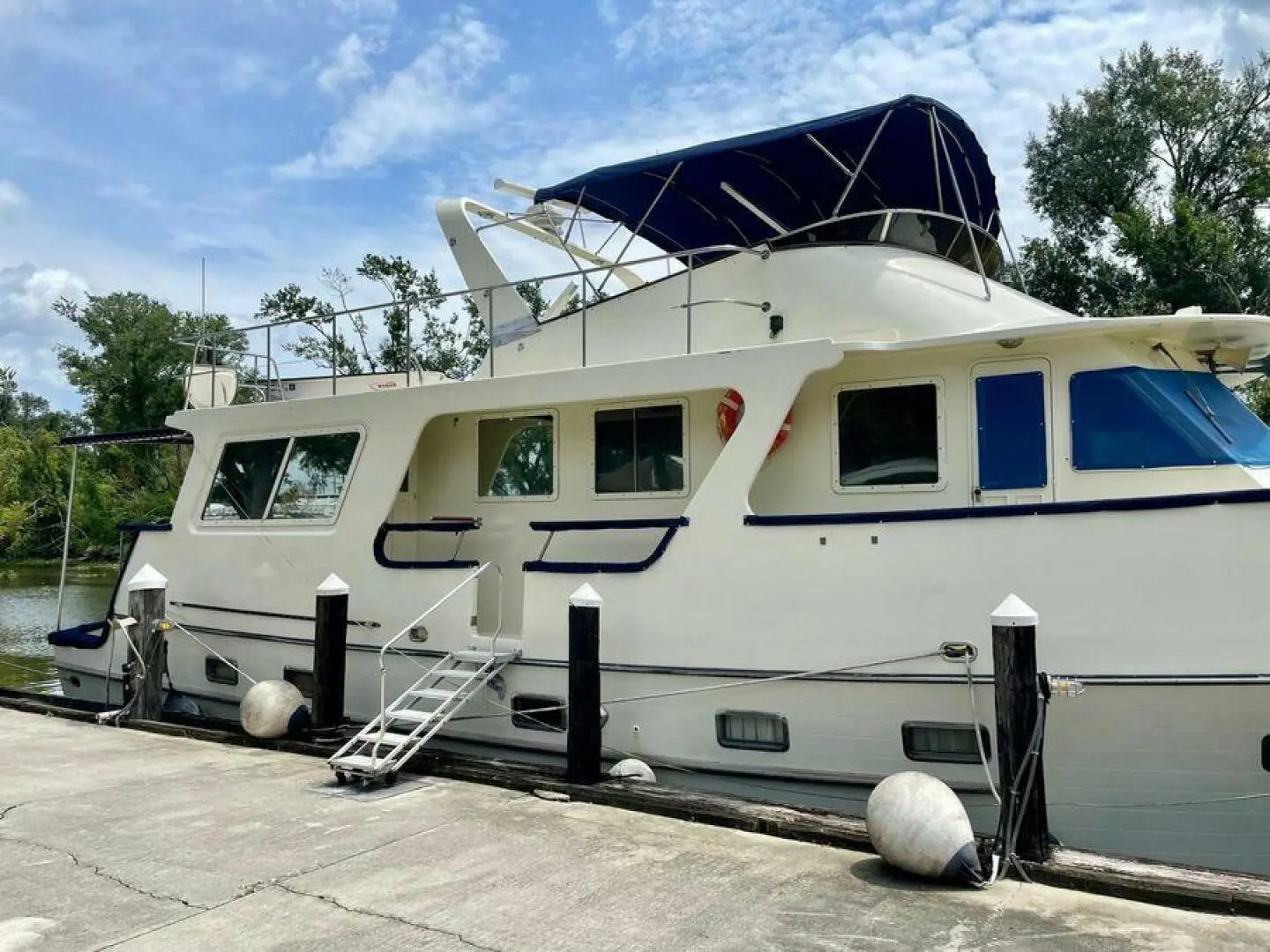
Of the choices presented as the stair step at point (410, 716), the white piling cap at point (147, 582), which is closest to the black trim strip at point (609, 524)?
the stair step at point (410, 716)

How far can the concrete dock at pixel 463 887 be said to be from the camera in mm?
3484

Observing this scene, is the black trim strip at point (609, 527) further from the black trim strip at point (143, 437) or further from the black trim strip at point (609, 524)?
the black trim strip at point (143, 437)

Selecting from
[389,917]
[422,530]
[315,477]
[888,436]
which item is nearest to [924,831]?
[389,917]

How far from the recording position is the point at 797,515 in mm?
5797

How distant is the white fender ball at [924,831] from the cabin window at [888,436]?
2.33 meters

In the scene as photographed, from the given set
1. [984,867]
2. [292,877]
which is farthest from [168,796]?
[984,867]

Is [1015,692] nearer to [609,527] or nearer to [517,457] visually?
[609,527]

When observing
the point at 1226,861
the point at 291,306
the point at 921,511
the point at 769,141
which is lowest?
the point at 1226,861

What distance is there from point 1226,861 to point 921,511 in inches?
88.5

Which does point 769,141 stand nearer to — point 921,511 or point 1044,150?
point 921,511

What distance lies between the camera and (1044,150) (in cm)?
2702

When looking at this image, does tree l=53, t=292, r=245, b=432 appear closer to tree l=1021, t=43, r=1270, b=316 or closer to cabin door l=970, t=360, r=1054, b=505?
tree l=1021, t=43, r=1270, b=316

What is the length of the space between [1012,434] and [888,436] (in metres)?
0.74

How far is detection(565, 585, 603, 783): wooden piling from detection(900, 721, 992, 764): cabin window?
5.78 feet
